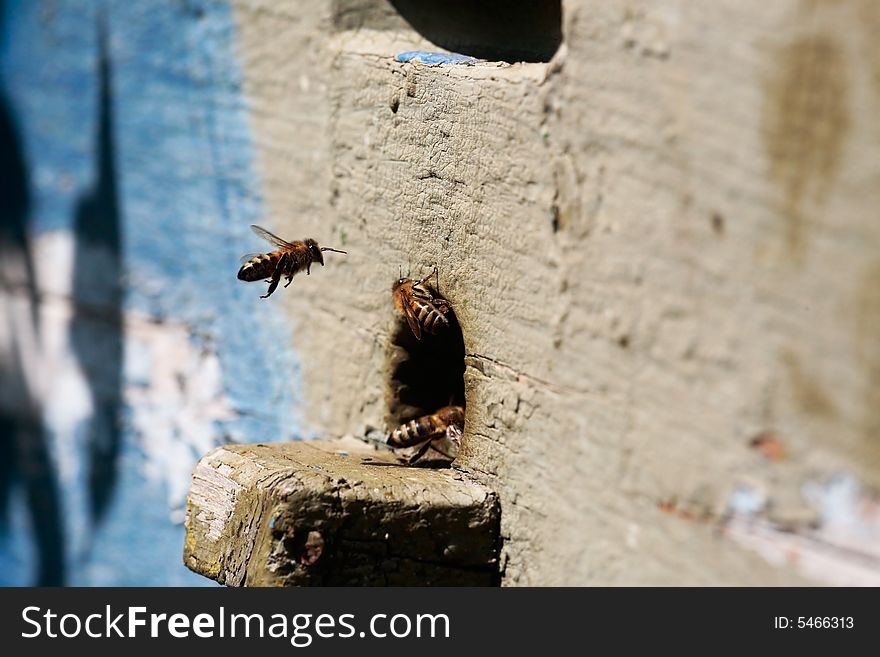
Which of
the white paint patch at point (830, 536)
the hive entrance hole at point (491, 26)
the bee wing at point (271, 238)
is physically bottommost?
the white paint patch at point (830, 536)

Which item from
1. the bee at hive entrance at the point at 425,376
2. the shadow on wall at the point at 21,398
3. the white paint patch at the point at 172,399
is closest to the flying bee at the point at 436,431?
the bee at hive entrance at the point at 425,376

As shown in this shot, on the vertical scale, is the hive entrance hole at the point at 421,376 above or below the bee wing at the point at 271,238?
below

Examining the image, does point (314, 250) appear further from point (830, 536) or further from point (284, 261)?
point (830, 536)

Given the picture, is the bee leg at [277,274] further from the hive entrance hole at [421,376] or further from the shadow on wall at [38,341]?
the shadow on wall at [38,341]

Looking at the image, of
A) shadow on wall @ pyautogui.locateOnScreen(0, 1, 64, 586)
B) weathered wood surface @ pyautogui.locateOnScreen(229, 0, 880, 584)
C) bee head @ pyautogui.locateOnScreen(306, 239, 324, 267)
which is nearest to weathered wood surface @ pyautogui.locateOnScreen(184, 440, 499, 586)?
weathered wood surface @ pyautogui.locateOnScreen(229, 0, 880, 584)

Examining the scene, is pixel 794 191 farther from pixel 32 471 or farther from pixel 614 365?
pixel 32 471

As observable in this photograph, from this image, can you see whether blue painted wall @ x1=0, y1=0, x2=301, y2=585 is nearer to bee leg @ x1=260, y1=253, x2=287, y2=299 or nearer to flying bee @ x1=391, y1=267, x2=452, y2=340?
bee leg @ x1=260, y1=253, x2=287, y2=299
